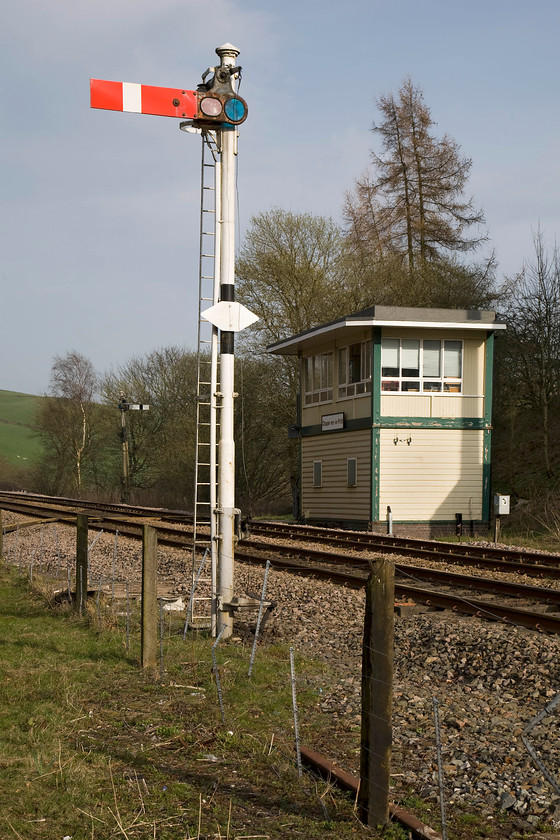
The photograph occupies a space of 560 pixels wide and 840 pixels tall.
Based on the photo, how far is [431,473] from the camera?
2491cm

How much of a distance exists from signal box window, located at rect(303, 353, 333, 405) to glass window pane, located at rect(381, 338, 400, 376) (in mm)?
3313

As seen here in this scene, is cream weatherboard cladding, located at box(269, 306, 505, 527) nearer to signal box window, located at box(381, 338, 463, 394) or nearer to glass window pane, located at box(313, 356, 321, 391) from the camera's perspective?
signal box window, located at box(381, 338, 463, 394)

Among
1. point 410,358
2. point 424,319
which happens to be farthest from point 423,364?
point 424,319

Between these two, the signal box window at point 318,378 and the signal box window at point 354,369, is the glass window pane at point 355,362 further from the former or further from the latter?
the signal box window at point 318,378

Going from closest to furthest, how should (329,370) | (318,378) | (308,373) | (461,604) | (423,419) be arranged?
(461,604)
(423,419)
(329,370)
(318,378)
(308,373)

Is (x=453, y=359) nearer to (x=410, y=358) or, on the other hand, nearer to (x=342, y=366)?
(x=410, y=358)

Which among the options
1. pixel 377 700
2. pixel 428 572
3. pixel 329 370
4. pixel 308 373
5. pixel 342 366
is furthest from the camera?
pixel 308 373

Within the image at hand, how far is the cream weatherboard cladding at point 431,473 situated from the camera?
80.9 feet

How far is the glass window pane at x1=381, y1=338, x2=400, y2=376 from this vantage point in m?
25.0

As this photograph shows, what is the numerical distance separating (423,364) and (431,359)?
0.28 metres

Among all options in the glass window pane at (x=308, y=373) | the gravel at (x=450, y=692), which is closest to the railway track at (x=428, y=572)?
the gravel at (x=450, y=692)

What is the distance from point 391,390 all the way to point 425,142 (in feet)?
69.6

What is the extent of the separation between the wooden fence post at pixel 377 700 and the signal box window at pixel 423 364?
20736 millimetres

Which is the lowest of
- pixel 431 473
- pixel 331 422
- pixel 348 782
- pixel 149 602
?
pixel 348 782
